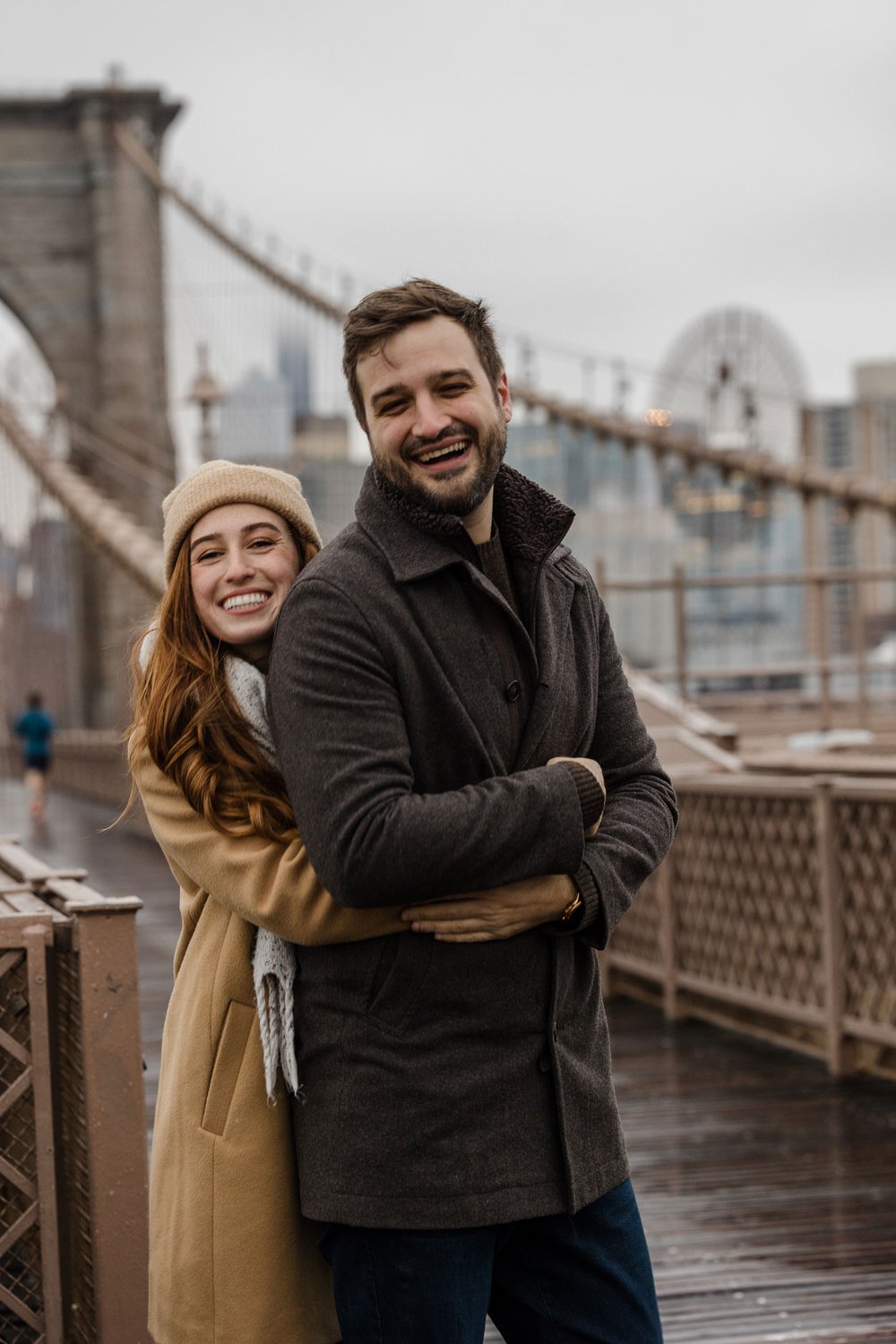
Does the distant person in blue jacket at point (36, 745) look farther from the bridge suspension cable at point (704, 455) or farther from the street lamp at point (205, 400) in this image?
the bridge suspension cable at point (704, 455)

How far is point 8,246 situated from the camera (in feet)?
87.5

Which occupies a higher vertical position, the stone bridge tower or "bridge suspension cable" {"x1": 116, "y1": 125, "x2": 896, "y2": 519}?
the stone bridge tower

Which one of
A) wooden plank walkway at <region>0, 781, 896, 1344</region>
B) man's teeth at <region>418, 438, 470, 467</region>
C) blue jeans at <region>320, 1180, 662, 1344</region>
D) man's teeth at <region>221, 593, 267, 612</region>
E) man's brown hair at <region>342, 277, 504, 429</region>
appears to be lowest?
wooden plank walkway at <region>0, 781, 896, 1344</region>

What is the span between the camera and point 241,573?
6.61 feet

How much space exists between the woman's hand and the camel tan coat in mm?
155

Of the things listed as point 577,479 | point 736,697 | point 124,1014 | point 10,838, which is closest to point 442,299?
point 124,1014

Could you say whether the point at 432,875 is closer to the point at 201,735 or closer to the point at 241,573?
the point at 201,735

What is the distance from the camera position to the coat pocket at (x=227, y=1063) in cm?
193

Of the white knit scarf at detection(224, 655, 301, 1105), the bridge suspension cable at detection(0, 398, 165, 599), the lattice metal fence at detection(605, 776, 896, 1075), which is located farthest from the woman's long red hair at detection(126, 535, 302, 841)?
the bridge suspension cable at detection(0, 398, 165, 599)

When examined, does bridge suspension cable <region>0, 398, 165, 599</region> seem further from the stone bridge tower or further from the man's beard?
the man's beard

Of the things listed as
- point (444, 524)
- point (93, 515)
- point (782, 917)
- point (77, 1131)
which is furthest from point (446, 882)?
point (93, 515)

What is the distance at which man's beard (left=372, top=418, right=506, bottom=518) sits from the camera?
1.86 metres

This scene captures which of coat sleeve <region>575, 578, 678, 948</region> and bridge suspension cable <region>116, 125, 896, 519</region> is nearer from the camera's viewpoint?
coat sleeve <region>575, 578, 678, 948</region>

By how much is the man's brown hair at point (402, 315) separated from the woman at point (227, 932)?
10.7 inches
